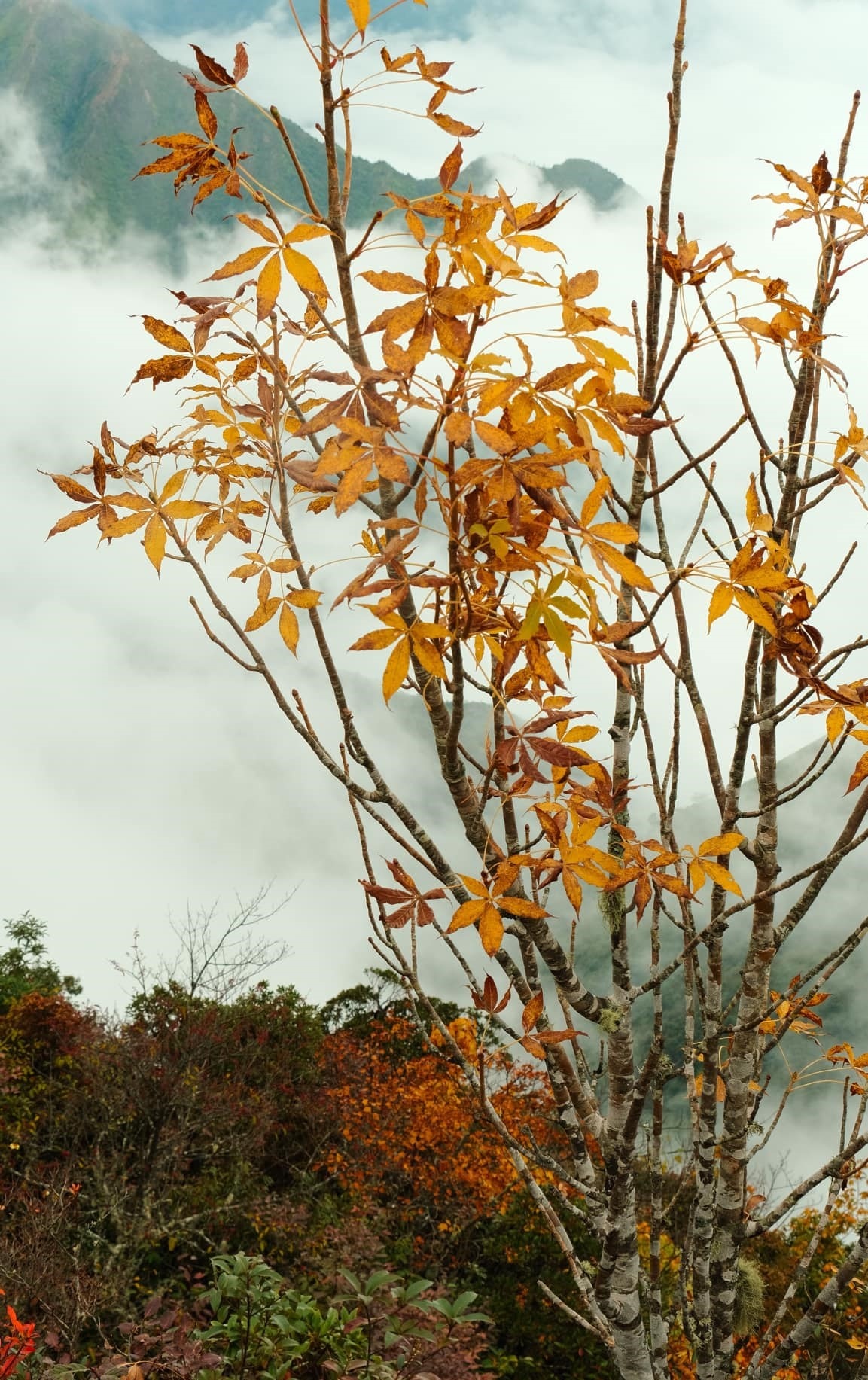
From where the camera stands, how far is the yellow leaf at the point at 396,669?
1.00 m

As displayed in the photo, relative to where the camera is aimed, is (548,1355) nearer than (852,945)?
No

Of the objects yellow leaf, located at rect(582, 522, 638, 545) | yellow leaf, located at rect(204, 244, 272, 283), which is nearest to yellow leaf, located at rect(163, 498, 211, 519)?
yellow leaf, located at rect(204, 244, 272, 283)

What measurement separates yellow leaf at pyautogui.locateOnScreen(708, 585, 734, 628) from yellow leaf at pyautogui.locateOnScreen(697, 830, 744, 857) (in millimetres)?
360

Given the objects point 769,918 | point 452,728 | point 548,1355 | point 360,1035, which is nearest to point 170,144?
point 452,728

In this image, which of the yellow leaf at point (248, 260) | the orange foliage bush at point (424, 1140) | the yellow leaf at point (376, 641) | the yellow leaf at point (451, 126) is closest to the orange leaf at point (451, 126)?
the yellow leaf at point (451, 126)

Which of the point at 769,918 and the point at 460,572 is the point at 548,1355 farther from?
the point at 460,572

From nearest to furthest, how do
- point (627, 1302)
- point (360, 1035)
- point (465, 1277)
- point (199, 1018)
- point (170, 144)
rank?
point (170, 144), point (627, 1302), point (465, 1277), point (199, 1018), point (360, 1035)

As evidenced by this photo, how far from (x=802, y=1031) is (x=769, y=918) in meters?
0.88

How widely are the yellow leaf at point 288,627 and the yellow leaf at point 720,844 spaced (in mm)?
672

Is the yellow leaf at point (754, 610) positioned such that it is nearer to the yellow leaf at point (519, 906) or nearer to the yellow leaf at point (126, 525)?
the yellow leaf at point (519, 906)

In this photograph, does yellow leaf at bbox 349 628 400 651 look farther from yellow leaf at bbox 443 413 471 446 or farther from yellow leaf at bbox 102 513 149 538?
yellow leaf at bbox 102 513 149 538

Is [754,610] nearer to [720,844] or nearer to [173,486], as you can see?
[720,844]

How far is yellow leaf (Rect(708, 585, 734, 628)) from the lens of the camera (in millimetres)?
1198

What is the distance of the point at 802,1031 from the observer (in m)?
2.50
